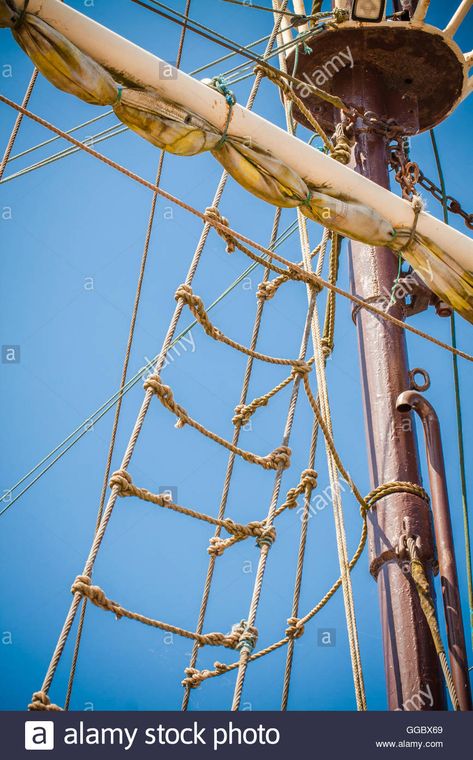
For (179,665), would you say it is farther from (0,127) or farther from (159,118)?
(159,118)

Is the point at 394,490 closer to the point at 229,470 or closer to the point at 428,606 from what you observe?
the point at 428,606

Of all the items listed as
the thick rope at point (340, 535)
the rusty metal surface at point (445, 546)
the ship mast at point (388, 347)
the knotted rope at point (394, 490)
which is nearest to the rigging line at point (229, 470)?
the ship mast at point (388, 347)

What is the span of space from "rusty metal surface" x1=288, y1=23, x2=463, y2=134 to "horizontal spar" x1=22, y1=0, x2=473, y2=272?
1.49m

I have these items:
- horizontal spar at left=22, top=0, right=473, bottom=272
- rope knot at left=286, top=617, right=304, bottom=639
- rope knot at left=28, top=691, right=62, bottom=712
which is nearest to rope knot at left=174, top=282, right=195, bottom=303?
horizontal spar at left=22, top=0, right=473, bottom=272

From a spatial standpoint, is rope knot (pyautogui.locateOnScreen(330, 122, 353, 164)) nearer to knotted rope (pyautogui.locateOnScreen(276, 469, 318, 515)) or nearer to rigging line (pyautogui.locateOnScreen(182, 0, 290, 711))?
rigging line (pyautogui.locateOnScreen(182, 0, 290, 711))

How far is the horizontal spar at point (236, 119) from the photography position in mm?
5641

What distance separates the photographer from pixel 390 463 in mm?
6461

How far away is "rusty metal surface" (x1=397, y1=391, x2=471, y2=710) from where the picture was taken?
5.80 metres

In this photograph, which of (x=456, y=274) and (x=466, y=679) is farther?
(x=456, y=274)

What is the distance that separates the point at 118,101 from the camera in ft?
18.6

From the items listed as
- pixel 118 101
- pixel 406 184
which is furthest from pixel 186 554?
pixel 118 101

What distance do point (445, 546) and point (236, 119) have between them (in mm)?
2588

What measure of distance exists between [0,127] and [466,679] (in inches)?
746

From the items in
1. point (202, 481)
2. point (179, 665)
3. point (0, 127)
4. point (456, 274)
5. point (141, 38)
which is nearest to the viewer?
point (456, 274)
